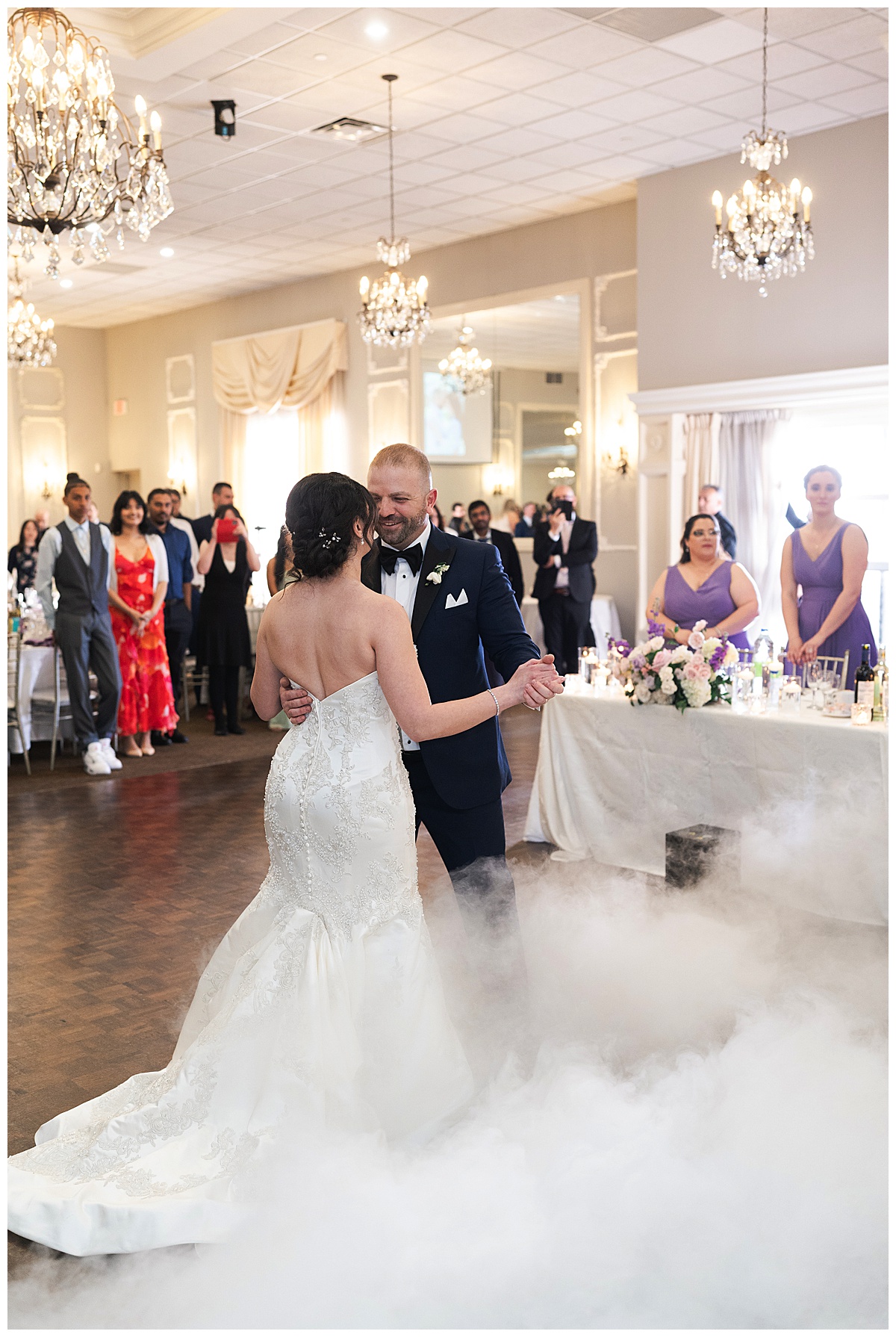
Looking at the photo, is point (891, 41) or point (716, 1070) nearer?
point (891, 41)

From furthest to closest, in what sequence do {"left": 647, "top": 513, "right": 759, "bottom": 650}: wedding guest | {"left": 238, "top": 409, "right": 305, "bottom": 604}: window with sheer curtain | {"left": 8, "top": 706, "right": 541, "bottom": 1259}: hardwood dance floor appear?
{"left": 238, "top": 409, "right": 305, "bottom": 604}: window with sheer curtain, {"left": 647, "top": 513, "right": 759, "bottom": 650}: wedding guest, {"left": 8, "top": 706, "right": 541, "bottom": 1259}: hardwood dance floor

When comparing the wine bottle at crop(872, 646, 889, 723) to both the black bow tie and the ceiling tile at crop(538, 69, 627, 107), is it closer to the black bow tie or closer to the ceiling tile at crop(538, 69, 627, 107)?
the black bow tie

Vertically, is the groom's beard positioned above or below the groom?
above

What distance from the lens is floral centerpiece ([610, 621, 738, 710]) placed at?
4684 mm

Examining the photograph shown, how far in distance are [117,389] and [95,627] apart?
10172 millimetres

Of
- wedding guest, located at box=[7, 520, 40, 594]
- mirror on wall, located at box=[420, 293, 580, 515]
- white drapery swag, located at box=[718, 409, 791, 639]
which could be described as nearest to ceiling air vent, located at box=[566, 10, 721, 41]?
white drapery swag, located at box=[718, 409, 791, 639]

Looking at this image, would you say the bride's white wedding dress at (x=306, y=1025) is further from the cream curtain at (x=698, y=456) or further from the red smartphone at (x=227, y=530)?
the cream curtain at (x=698, y=456)

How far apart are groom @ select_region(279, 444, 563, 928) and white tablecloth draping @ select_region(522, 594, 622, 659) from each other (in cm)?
703

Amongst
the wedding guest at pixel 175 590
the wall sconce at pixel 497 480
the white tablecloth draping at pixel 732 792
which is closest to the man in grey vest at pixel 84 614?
the wedding guest at pixel 175 590

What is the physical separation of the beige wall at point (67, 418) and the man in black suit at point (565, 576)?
8.84 m

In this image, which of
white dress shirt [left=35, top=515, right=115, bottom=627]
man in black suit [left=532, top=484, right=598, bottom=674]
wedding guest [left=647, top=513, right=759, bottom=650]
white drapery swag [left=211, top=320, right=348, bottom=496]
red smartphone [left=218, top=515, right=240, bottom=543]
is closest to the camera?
wedding guest [left=647, top=513, right=759, bottom=650]

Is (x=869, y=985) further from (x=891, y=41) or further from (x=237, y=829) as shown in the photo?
(x=237, y=829)

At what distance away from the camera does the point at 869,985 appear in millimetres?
3549

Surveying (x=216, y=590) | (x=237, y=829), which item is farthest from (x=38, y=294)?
(x=237, y=829)
